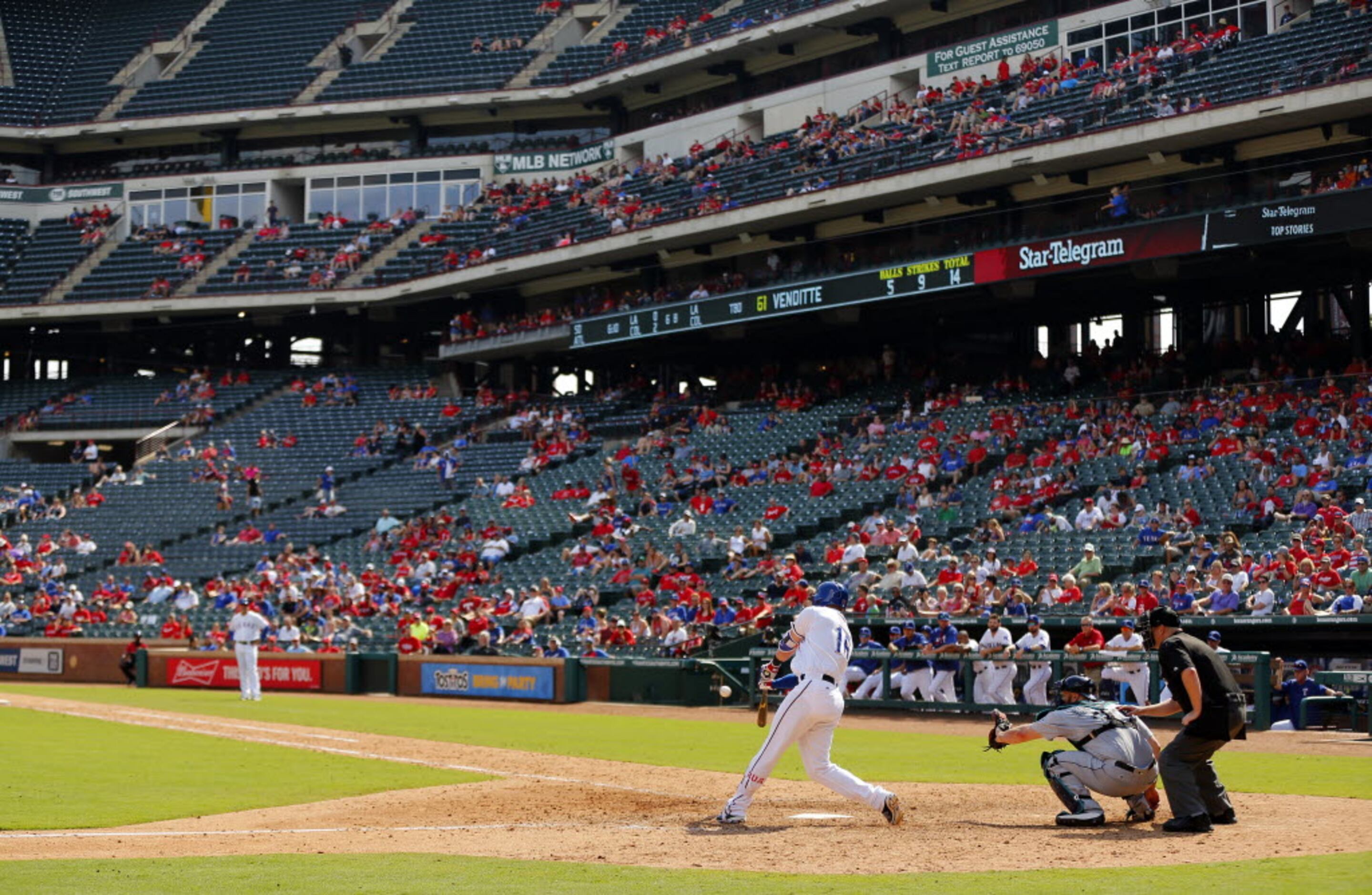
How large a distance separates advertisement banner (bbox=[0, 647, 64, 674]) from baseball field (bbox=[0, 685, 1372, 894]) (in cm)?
1388

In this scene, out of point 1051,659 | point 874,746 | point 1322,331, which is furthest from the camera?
point 1322,331

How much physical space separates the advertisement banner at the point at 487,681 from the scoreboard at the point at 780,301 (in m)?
13.4

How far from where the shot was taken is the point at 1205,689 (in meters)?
10.6

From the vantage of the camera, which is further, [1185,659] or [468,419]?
[468,419]

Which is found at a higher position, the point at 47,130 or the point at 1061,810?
the point at 47,130

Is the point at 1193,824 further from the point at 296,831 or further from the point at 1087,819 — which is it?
the point at 296,831

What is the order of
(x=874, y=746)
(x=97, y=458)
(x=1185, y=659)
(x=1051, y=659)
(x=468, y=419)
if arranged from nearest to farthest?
(x=1185, y=659)
(x=874, y=746)
(x=1051, y=659)
(x=468, y=419)
(x=97, y=458)

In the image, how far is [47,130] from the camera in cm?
5800

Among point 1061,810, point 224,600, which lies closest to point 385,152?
point 224,600

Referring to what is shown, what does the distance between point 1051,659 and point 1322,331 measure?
52.0 ft

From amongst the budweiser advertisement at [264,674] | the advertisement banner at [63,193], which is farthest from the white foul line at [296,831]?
the advertisement banner at [63,193]

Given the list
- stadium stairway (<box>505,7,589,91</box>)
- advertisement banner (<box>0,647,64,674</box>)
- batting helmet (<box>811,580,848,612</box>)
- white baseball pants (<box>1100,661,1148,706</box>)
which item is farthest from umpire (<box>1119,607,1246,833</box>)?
stadium stairway (<box>505,7,589,91</box>)

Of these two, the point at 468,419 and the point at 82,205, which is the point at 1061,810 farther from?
the point at 82,205

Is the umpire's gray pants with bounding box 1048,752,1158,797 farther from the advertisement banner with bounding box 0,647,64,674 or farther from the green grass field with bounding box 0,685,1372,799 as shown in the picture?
the advertisement banner with bounding box 0,647,64,674
